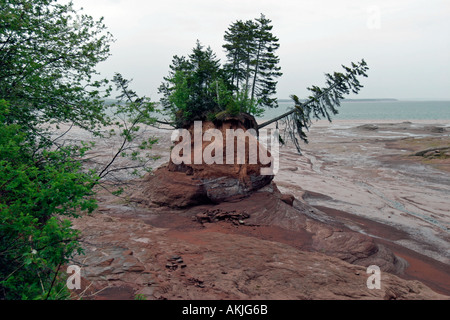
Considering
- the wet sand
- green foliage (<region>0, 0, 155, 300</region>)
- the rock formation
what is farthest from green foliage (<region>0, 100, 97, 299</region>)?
the wet sand

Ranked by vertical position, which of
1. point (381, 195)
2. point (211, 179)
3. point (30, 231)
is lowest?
point (381, 195)

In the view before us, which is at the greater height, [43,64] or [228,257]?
[43,64]

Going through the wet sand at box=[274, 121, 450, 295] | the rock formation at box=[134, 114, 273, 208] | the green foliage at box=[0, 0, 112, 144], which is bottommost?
the wet sand at box=[274, 121, 450, 295]

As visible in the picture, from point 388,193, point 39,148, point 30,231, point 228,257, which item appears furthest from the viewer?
point 388,193

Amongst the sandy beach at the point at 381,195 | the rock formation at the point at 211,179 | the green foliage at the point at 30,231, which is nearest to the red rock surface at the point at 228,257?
Answer: the sandy beach at the point at 381,195

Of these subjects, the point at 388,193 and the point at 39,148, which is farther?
the point at 388,193

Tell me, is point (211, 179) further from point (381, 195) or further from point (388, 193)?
point (388, 193)

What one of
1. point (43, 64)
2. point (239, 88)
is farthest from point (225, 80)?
point (43, 64)

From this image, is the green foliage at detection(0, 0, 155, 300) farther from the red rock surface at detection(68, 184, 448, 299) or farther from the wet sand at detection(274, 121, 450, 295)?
the wet sand at detection(274, 121, 450, 295)

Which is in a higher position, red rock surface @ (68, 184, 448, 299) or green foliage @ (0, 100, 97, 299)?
green foliage @ (0, 100, 97, 299)

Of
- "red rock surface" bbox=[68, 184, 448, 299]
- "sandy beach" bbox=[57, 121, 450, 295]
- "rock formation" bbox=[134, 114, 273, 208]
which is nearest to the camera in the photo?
"red rock surface" bbox=[68, 184, 448, 299]

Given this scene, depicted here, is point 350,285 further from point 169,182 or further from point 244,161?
point 169,182

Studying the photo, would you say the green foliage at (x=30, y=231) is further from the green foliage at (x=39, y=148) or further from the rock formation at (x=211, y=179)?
the rock formation at (x=211, y=179)

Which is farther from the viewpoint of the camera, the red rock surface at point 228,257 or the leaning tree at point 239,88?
the leaning tree at point 239,88
